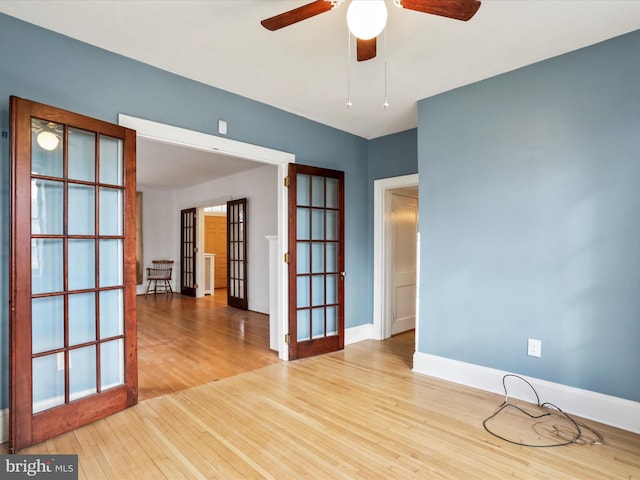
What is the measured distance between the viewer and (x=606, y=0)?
6.84 feet

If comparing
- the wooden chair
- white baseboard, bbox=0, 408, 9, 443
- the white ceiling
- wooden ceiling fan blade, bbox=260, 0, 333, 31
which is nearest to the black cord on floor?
the white ceiling

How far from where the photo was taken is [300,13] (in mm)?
1699

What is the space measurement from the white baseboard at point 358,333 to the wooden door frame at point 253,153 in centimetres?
97

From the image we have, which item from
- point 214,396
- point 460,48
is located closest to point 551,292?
point 460,48

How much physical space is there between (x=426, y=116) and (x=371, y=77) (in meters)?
0.79

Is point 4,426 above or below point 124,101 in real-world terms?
below

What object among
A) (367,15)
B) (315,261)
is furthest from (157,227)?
(367,15)

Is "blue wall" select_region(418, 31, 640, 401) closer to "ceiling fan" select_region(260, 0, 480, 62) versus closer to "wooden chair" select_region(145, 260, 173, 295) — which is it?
"ceiling fan" select_region(260, 0, 480, 62)

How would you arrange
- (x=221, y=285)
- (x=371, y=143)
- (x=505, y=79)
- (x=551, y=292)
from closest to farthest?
(x=551, y=292) → (x=505, y=79) → (x=371, y=143) → (x=221, y=285)

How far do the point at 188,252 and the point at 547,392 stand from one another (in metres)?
7.70

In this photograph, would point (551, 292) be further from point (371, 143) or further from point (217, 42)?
point (217, 42)

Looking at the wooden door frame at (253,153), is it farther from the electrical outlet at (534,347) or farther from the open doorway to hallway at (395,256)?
the electrical outlet at (534,347)

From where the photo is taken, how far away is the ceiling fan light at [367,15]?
149cm

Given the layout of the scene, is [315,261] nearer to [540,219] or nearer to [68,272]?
[540,219]
